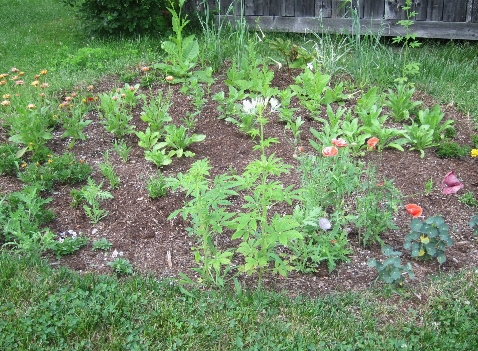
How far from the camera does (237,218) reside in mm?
3346

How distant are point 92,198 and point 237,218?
4.07 ft

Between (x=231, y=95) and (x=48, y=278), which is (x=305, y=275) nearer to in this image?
(x=48, y=278)

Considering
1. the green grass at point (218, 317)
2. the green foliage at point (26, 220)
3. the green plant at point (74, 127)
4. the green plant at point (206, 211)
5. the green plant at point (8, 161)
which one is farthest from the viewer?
the green plant at point (74, 127)

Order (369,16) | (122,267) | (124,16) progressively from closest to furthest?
(122,267), (124,16), (369,16)

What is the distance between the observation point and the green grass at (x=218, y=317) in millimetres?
3107

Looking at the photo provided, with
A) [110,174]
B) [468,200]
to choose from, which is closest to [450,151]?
[468,200]

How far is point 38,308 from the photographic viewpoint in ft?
10.8

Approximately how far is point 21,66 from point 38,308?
503 cm

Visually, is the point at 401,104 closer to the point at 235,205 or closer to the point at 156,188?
the point at 235,205

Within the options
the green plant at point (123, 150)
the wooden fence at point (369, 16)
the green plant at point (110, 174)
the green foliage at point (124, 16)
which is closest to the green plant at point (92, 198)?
the green plant at point (110, 174)

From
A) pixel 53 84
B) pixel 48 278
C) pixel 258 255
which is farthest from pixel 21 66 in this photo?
pixel 258 255

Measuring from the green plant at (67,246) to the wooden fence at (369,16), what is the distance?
193 inches

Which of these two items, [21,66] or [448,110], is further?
[21,66]

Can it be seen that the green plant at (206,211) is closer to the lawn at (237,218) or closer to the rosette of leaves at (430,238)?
the lawn at (237,218)
